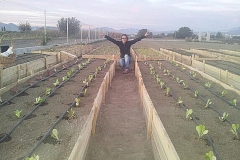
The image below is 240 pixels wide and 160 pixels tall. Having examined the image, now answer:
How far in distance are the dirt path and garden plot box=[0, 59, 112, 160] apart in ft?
1.17

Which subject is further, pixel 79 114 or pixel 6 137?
pixel 79 114

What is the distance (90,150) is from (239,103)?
3.67 m

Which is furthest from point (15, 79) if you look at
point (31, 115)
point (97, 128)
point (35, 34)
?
point (35, 34)

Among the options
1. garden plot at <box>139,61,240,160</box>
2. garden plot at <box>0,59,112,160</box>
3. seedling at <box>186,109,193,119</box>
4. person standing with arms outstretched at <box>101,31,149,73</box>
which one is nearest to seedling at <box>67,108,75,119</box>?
garden plot at <box>0,59,112,160</box>

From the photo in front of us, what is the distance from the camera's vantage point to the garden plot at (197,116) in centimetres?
356

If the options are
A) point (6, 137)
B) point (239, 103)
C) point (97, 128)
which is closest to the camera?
point (6, 137)

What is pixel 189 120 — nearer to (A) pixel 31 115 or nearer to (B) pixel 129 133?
(B) pixel 129 133

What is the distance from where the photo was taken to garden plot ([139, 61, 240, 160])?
356cm

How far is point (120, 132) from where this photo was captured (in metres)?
4.48

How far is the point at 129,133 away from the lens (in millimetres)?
4465

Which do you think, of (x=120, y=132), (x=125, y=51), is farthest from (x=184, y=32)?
(x=120, y=132)

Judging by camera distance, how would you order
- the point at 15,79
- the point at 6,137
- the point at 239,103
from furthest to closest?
the point at 15,79, the point at 239,103, the point at 6,137

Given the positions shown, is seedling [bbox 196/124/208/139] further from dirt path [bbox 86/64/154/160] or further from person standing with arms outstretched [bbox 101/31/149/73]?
person standing with arms outstretched [bbox 101/31/149/73]

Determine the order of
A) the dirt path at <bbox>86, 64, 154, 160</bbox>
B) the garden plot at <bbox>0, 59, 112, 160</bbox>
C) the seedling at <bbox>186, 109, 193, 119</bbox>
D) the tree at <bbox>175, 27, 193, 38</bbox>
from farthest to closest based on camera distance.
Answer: the tree at <bbox>175, 27, 193, 38</bbox>, the seedling at <bbox>186, 109, 193, 119</bbox>, the dirt path at <bbox>86, 64, 154, 160</bbox>, the garden plot at <bbox>0, 59, 112, 160</bbox>
